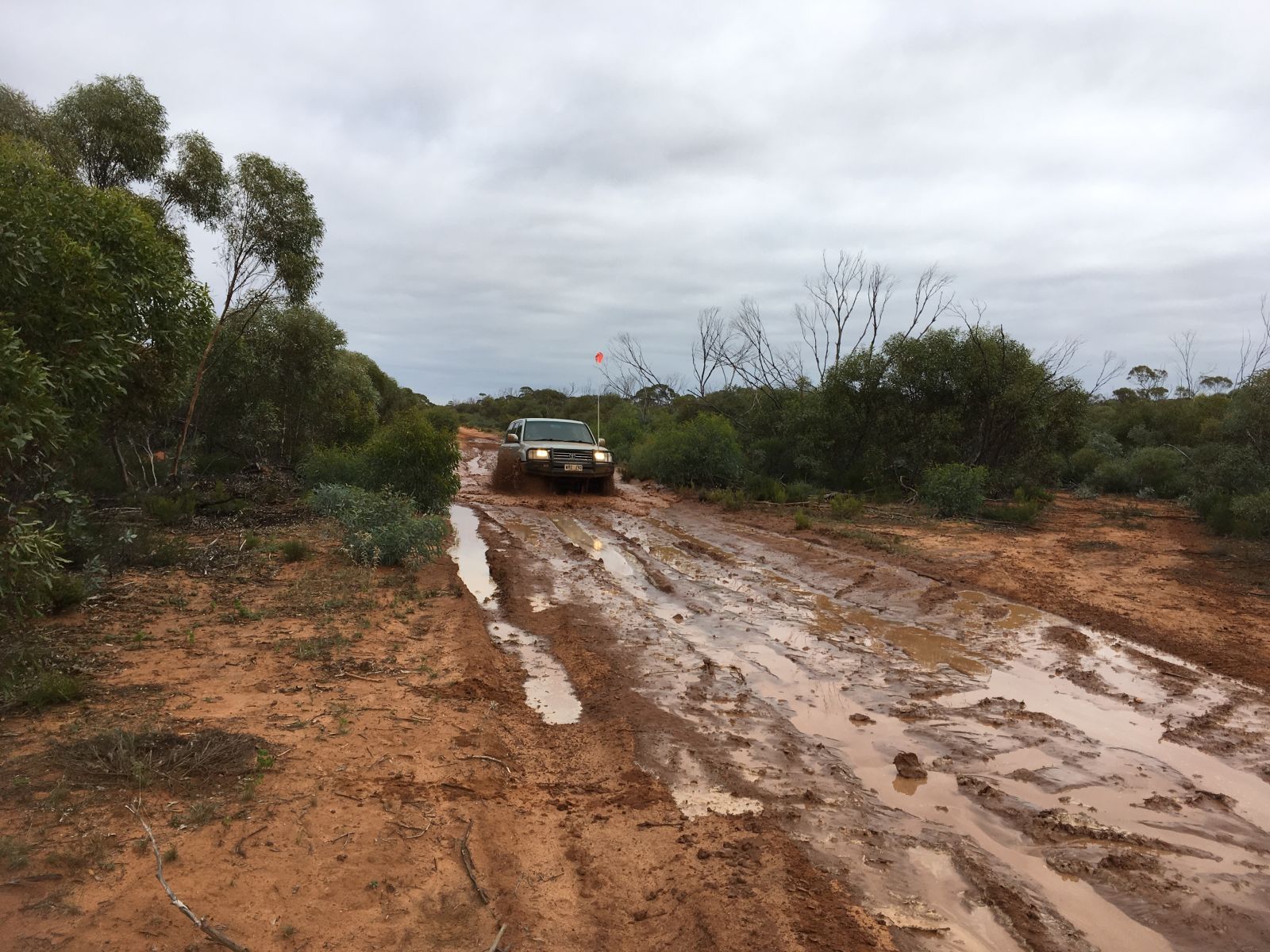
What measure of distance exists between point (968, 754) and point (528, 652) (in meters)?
→ 3.69

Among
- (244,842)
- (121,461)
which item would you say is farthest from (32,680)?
(121,461)

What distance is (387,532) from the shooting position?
969cm

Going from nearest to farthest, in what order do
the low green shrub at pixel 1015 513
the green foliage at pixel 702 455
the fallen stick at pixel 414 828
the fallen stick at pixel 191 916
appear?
the fallen stick at pixel 191 916 → the fallen stick at pixel 414 828 → the low green shrub at pixel 1015 513 → the green foliage at pixel 702 455

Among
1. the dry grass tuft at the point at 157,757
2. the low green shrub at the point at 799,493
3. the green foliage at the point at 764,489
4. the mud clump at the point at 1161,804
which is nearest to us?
the dry grass tuft at the point at 157,757

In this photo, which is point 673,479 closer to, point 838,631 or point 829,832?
point 838,631

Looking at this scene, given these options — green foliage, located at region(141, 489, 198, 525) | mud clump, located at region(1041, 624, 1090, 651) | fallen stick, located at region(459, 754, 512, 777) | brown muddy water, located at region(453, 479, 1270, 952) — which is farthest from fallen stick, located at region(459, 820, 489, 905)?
green foliage, located at region(141, 489, 198, 525)

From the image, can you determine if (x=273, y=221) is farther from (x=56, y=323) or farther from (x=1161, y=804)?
(x=1161, y=804)

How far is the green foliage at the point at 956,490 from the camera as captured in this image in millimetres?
16141

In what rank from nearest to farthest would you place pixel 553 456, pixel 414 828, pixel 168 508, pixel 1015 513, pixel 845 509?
pixel 414 828, pixel 168 508, pixel 1015 513, pixel 845 509, pixel 553 456

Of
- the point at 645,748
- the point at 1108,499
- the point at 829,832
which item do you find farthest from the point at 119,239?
the point at 1108,499

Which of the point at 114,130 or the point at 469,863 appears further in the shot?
the point at 114,130

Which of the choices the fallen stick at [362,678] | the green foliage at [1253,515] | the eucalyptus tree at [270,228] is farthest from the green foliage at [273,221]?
the green foliage at [1253,515]

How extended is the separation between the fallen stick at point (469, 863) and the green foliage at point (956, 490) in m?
14.9

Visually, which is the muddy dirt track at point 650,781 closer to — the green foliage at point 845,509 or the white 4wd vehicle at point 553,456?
the green foliage at point 845,509
